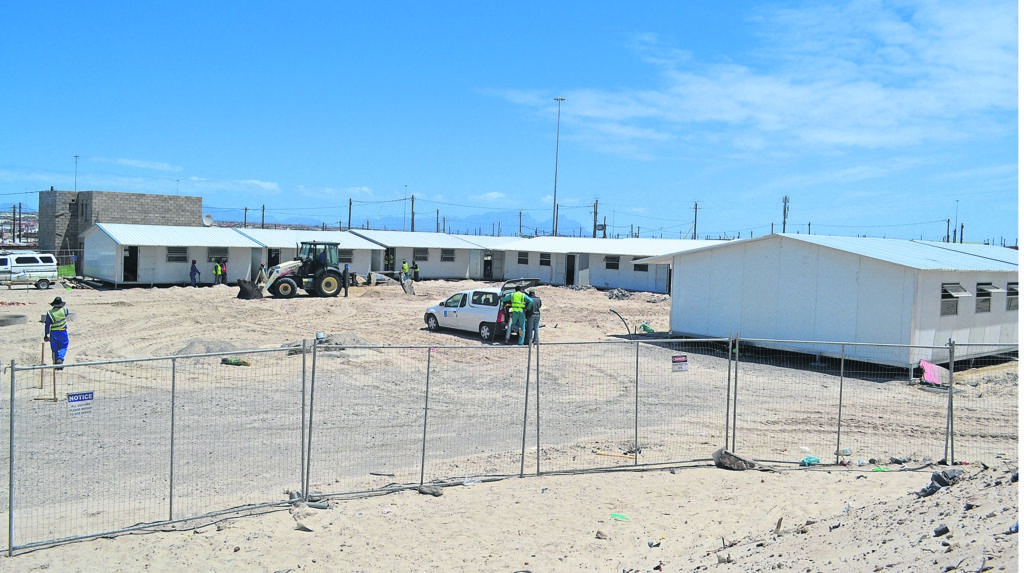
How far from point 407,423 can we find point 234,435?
2.78 metres

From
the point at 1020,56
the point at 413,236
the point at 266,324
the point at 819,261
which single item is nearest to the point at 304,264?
the point at 266,324

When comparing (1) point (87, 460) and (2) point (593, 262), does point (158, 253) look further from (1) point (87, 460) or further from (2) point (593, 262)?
(1) point (87, 460)

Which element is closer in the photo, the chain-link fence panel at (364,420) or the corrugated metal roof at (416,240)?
the chain-link fence panel at (364,420)

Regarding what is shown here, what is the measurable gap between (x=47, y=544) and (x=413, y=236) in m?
45.2

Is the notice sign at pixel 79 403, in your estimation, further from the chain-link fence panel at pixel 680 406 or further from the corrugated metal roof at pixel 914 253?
the corrugated metal roof at pixel 914 253

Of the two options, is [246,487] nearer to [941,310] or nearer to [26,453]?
[26,453]

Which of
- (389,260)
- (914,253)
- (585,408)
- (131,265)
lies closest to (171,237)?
(131,265)

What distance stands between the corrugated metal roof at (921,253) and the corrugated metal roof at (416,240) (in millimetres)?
29581

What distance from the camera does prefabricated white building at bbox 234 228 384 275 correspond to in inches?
1721

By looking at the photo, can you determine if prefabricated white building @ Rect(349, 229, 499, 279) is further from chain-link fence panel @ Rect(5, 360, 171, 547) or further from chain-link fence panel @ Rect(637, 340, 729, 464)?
chain-link fence panel @ Rect(5, 360, 171, 547)

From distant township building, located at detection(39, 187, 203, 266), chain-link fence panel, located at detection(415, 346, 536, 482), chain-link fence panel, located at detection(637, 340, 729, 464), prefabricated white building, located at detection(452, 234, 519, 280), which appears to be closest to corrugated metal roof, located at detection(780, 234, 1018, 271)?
chain-link fence panel, located at detection(637, 340, 729, 464)

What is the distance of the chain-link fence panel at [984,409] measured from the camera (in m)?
12.7

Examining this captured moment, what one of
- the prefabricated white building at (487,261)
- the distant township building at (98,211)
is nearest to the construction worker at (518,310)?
the prefabricated white building at (487,261)

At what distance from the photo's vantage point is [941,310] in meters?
20.5
